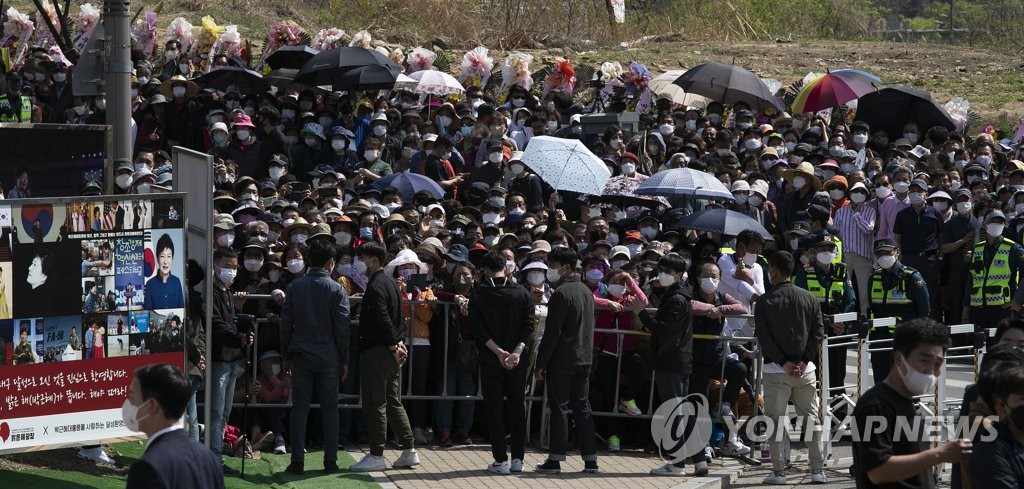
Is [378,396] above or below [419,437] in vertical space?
above

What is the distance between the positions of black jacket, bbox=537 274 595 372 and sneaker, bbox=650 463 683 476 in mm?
1051

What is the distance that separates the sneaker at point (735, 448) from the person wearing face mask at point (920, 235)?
19.8 ft

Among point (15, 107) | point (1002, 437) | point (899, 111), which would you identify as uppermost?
point (899, 111)

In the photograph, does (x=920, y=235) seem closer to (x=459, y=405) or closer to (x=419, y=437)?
(x=459, y=405)

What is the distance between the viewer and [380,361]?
11.6m

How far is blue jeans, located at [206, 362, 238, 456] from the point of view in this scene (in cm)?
1107

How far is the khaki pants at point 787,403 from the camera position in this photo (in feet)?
37.3

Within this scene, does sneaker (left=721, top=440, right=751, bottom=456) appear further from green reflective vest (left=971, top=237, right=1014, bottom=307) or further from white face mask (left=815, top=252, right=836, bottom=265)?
green reflective vest (left=971, top=237, right=1014, bottom=307)

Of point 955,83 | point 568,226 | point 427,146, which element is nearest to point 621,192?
point 568,226

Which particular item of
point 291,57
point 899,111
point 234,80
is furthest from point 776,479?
point 291,57

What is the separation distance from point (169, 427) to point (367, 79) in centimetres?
1599

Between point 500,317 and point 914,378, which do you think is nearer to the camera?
point 914,378

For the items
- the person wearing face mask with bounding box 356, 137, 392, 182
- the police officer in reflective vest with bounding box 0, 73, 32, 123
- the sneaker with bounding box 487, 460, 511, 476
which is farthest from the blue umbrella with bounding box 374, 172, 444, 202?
the police officer in reflective vest with bounding box 0, 73, 32, 123

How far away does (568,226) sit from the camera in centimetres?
1677
